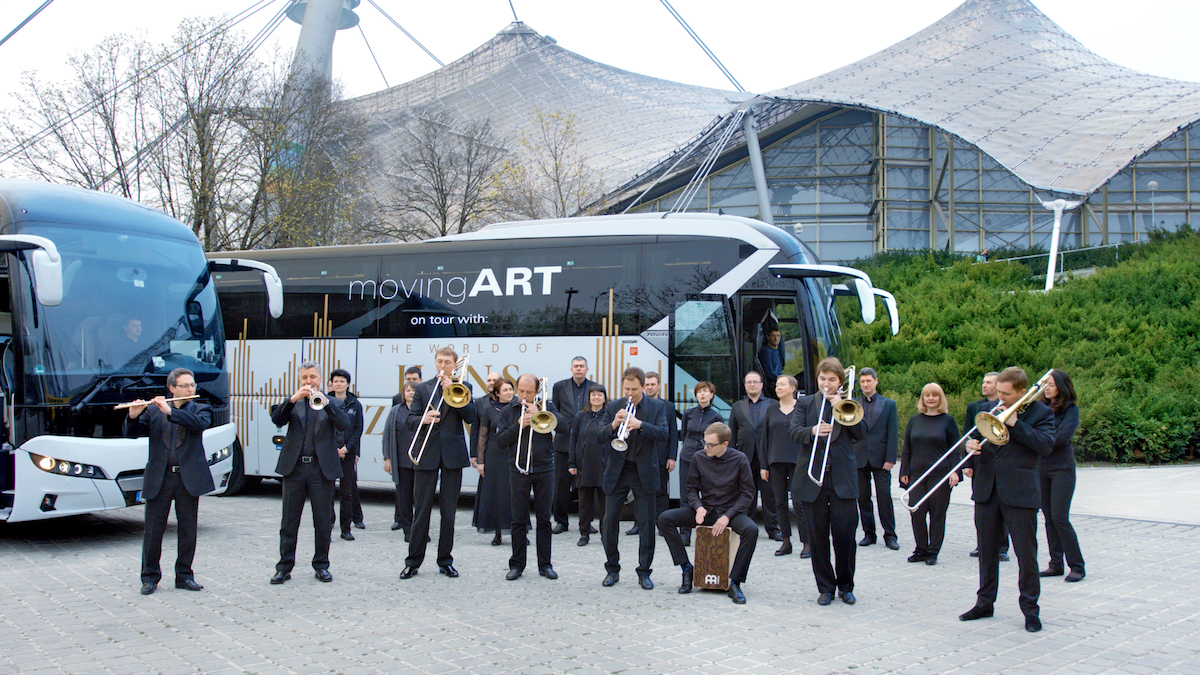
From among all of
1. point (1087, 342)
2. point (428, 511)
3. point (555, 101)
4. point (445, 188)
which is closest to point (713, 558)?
point (428, 511)

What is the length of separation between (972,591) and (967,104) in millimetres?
37959

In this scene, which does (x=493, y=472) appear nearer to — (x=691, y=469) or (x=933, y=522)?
(x=691, y=469)

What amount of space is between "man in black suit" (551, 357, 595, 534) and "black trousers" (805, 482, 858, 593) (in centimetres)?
363

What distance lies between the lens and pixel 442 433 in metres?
7.86

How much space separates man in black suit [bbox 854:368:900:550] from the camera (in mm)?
9172

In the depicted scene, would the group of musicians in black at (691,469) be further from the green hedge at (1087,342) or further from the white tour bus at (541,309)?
the green hedge at (1087,342)

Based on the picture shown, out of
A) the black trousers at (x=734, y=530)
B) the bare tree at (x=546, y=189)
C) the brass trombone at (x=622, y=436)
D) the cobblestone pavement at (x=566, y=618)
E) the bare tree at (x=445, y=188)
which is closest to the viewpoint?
the cobblestone pavement at (x=566, y=618)

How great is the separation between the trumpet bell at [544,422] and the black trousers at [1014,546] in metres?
3.35

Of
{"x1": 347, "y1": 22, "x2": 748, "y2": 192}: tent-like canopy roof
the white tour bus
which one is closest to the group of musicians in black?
the white tour bus

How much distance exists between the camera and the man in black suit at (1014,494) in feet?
19.8

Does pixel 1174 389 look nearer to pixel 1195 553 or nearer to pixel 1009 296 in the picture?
pixel 1009 296

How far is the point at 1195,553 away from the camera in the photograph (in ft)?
28.5

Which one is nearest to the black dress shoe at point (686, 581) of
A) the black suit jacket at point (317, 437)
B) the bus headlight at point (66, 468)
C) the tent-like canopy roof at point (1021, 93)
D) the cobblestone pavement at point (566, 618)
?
the cobblestone pavement at point (566, 618)

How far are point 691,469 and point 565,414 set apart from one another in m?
3.32
